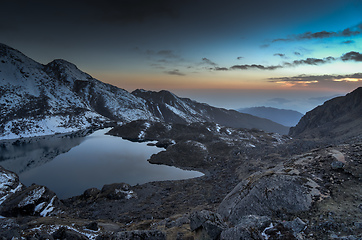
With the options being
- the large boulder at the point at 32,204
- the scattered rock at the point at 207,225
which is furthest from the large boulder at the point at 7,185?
the scattered rock at the point at 207,225

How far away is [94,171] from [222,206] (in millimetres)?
69164

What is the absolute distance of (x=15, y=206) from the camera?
1652 inches

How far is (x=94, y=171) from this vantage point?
7869cm

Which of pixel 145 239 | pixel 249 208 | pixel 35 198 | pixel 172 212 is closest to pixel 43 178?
pixel 35 198

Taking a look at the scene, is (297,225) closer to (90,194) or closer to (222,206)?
(222,206)

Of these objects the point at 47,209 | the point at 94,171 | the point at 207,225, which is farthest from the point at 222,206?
the point at 94,171

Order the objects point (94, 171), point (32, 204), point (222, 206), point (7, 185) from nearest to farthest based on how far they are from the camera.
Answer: point (222, 206) → point (32, 204) → point (7, 185) → point (94, 171)

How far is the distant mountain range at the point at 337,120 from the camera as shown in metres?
89.5

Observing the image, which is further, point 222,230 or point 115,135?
point 115,135

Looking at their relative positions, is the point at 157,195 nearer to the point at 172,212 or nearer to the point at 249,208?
the point at 172,212

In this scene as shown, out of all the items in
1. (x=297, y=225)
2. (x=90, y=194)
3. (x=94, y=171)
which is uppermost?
(x=297, y=225)

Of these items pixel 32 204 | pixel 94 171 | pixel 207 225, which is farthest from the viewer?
pixel 94 171

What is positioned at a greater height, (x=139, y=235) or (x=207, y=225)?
(x=207, y=225)

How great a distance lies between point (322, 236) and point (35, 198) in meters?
56.9
